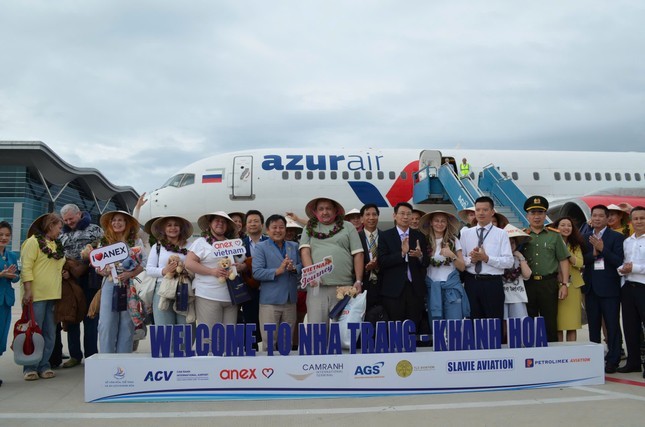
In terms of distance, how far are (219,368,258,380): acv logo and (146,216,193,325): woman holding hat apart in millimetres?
1070

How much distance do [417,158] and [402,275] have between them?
984 centimetres

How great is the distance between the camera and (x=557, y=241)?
5.30 metres

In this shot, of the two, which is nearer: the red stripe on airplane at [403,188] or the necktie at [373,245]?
the necktie at [373,245]

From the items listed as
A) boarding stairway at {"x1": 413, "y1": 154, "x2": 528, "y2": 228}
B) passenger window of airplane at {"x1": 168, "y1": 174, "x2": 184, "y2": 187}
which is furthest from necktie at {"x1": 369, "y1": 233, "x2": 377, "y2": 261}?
passenger window of airplane at {"x1": 168, "y1": 174, "x2": 184, "y2": 187}

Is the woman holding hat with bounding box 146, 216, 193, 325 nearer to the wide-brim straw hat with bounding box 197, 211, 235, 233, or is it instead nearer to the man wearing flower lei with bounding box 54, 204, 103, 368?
the wide-brim straw hat with bounding box 197, 211, 235, 233

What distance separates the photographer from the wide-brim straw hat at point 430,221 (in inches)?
204

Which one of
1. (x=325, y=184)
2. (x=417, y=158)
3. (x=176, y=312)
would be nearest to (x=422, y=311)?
(x=176, y=312)

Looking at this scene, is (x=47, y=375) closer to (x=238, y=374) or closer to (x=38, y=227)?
(x=38, y=227)

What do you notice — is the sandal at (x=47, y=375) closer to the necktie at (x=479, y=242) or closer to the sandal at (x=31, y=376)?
the sandal at (x=31, y=376)

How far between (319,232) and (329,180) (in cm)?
841

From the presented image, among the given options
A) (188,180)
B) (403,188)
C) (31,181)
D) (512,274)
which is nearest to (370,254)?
(512,274)

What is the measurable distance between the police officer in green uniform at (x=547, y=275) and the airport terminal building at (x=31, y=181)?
36168 millimetres

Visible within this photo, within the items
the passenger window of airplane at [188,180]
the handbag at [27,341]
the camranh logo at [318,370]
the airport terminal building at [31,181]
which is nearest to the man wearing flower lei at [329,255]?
the camranh logo at [318,370]

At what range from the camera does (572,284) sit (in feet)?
17.9
